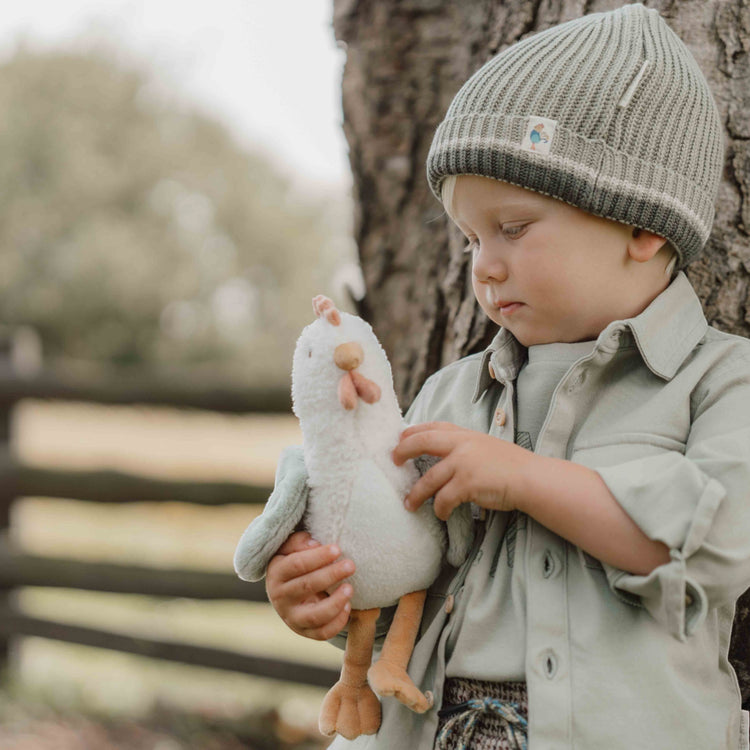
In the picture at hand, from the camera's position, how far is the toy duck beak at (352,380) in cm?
118

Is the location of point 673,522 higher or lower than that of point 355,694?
higher

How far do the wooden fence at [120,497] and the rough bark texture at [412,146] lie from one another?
196 cm

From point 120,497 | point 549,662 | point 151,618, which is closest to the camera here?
point 549,662

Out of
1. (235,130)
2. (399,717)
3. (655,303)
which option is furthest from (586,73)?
(235,130)

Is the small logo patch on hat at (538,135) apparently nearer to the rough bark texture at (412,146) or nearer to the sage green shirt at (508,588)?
the sage green shirt at (508,588)

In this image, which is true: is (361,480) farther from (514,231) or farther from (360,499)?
(514,231)

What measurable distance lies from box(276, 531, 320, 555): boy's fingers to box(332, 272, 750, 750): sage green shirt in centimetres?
22

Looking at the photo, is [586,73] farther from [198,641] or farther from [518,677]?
[198,641]

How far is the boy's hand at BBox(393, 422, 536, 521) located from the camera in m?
1.13

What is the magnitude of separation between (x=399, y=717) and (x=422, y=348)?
34.1 inches

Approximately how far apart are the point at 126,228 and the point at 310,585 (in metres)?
17.3

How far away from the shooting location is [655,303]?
1.26 meters

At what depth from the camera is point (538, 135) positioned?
119cm

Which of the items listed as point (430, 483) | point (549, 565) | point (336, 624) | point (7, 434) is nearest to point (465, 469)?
point (430, 483)
